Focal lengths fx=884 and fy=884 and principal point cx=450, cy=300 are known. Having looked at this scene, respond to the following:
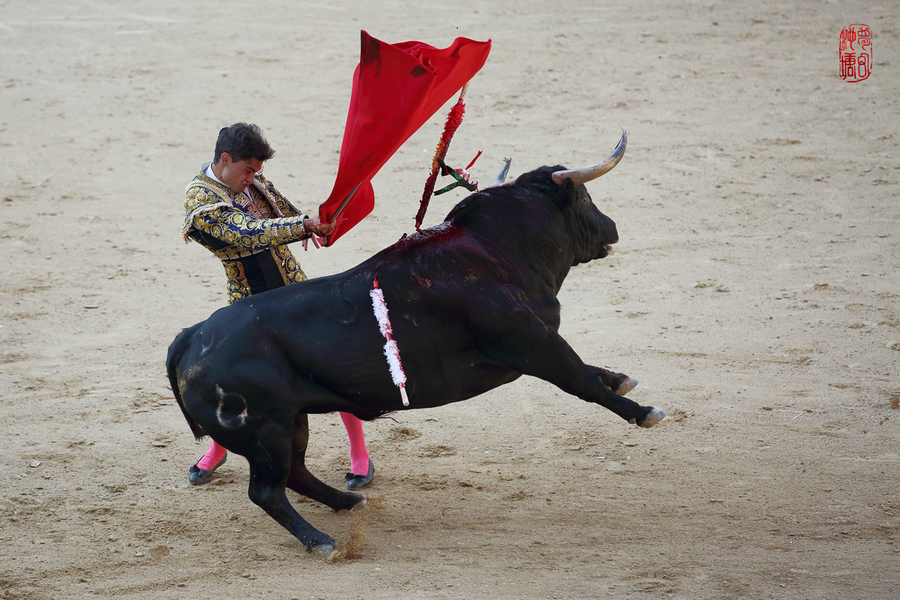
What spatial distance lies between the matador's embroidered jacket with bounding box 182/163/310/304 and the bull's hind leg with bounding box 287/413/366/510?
656 millimetres

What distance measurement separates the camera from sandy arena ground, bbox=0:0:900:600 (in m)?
3.75

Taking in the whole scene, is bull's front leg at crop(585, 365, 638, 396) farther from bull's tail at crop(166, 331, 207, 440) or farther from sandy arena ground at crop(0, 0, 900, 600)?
bull's tail at crop(166, 331, 207, 440)

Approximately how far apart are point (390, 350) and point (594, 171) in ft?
3.76

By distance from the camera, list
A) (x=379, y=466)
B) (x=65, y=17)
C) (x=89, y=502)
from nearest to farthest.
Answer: (x=89, y=502) < (x=379, y=466) < (x=65, y=17)

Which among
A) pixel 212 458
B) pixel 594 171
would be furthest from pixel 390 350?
pixel 212 458

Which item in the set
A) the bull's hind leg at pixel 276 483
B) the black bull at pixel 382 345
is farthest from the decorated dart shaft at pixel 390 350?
the bull's hind leg at pixel 276 483

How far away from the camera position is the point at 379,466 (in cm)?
460

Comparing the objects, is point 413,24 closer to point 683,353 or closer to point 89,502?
point 683,353

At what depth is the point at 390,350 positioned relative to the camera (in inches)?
140

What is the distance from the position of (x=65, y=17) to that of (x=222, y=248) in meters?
10.7

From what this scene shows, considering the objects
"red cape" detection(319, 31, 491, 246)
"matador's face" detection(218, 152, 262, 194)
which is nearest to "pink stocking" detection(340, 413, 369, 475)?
→ "red cape" detection(319, 31, 491, 246)

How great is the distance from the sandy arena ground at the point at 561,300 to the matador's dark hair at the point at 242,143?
1.69 m

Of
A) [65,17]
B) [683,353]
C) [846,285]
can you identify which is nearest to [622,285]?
[683,353]

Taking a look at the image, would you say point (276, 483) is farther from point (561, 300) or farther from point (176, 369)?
point (561, 300)
